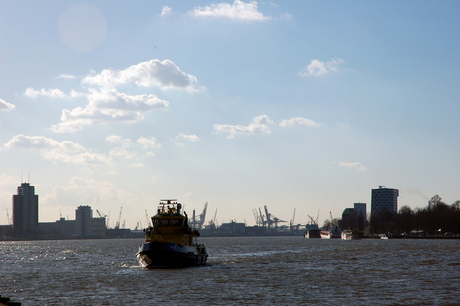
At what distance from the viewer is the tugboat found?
70.5 meters

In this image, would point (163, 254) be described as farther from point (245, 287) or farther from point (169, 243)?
point (245, 287)

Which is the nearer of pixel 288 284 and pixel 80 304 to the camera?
pixel 80 304

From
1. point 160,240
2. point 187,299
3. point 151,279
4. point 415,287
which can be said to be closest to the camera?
point 187,299

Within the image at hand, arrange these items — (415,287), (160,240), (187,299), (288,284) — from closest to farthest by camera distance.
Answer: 1. (187,299)
2. (415,287)
3. (288,284)
4. (160,240)

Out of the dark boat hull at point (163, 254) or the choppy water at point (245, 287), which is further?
the dark boat hull at point (163, 254)

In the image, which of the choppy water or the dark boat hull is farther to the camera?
the dark boat hull

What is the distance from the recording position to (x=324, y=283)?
55.1 meters

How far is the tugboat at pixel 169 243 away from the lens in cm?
7050

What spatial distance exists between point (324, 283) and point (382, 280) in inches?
273

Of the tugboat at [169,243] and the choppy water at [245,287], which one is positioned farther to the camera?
the tugboat at [169,243]

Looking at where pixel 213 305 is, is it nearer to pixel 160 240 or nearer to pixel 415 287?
pixel 415 287

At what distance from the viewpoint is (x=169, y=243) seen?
70.6 m

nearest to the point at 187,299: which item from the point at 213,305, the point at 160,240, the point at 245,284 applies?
the point at 213,305

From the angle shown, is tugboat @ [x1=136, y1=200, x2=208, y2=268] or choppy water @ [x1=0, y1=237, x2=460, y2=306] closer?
choppy water @ [x1=0, y1=237, x2=460, y2=306]
